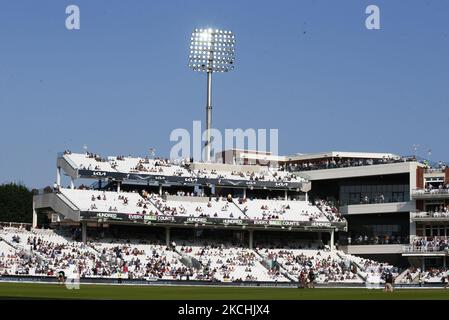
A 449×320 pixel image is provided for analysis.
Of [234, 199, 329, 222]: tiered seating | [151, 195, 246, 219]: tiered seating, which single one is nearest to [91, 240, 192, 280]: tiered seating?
[151, 195, 246, 219]: tiered seating

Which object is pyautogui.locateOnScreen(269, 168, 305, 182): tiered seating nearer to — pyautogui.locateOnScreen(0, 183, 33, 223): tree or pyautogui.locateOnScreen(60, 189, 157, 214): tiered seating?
pyautogui.locateOnScreen(60, 189, 157, 214): tiered seating

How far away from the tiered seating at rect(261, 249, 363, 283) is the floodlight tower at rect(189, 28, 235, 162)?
16.5 metres

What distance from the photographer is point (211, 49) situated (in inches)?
4038

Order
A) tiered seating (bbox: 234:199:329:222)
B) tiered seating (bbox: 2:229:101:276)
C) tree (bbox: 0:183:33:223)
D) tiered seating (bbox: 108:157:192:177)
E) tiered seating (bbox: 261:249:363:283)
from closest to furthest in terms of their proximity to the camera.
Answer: tiered seating (bbox: 2:229:101:276) → tiered seating (bbox: 261:249:363:283) → tiered seating (bbox: 108:157:192:177) → tiered seating (bbox: 234:199:329:222) → tree (bbox: 0:183:33:223)

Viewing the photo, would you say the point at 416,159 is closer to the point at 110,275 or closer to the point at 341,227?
the point at 341,227

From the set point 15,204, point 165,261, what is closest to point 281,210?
point 165,261

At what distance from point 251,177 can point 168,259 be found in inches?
770

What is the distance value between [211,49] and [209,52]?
0.45 metres

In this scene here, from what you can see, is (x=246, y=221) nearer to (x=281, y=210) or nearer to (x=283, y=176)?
(x=281, y=210)

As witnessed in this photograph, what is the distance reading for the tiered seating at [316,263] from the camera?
85.6m

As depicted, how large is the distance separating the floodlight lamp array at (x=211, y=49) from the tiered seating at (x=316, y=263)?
934 inches

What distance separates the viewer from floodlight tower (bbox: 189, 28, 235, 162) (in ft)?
332

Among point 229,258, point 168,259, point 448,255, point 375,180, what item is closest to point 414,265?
point 448,255

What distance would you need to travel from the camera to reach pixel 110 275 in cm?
7400
